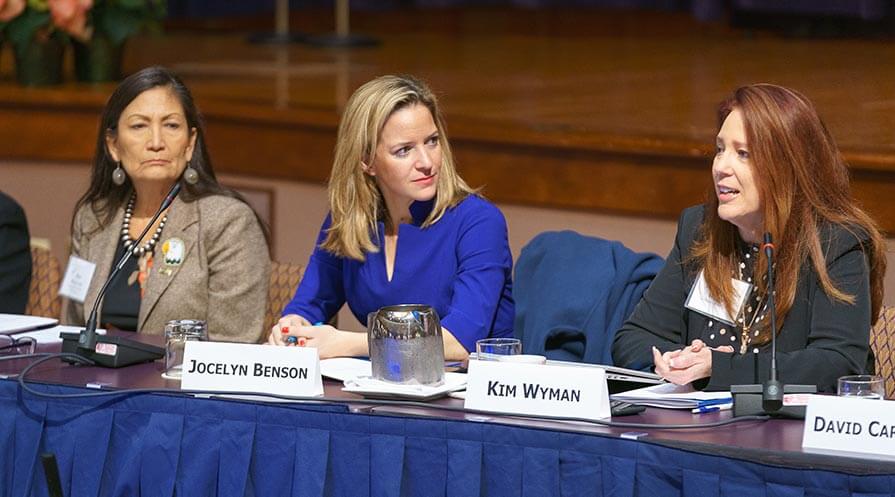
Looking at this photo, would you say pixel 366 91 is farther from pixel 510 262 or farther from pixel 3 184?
pixel 3 184

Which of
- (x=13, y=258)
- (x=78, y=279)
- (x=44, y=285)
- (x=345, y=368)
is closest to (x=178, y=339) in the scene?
(x=345, y=368)

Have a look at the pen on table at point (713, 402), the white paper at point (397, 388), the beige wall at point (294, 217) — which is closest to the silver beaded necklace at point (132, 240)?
the white paper at point (397, 388)

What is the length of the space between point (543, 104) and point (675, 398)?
2.84 metres

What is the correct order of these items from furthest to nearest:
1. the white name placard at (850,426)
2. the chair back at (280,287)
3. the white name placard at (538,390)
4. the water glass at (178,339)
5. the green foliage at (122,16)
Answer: the green foliage at (122,16) → the chair back at (280,287) → the water glass at (178,339) → the white name placard at (538,390) → the white name placard at (850,426)

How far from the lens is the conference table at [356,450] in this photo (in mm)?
2049

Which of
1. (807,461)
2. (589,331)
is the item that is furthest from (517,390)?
(589,331)

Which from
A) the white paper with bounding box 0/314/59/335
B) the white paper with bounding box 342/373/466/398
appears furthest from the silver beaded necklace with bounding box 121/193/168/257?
the white paper with bounding box 342/373/466/398

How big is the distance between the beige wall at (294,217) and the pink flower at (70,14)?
0.46 metres

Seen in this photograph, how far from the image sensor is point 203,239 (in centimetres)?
327

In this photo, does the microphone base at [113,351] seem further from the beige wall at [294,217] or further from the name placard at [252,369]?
the beige wall at [294,217]

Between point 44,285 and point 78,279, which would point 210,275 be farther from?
point 44,285

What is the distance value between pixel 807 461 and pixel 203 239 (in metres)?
1.65

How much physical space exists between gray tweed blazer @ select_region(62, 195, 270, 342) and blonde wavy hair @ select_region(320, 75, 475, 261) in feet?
0.89

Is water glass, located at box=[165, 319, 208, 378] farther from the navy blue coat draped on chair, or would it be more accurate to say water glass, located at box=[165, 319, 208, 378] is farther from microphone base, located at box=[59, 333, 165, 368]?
the navy blue coat draped on chair
